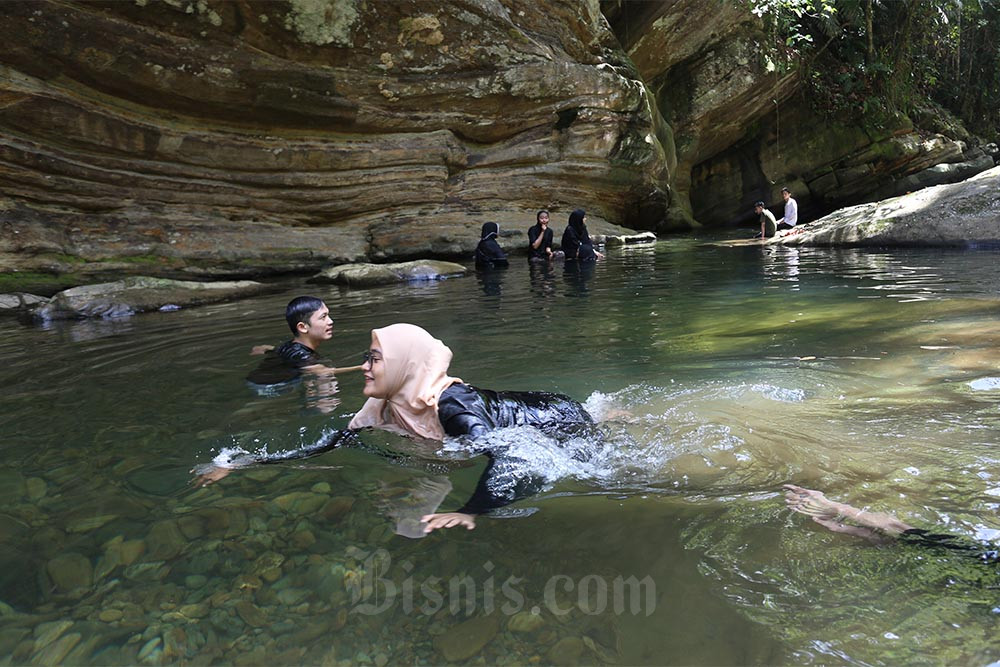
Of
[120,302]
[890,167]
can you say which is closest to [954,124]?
[890,167]

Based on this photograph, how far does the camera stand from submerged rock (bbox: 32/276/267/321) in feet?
33.0

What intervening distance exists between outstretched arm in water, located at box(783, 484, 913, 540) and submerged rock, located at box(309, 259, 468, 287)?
10.7 metres

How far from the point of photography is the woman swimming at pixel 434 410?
2920mm

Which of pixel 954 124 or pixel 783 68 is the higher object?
pixel 783 68

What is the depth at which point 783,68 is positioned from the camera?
22.5 m

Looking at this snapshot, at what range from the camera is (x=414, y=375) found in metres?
3.18

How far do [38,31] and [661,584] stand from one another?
47.9 ft

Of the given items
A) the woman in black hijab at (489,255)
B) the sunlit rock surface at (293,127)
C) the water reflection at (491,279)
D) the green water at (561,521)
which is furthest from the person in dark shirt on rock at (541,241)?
the green water at (561,521)

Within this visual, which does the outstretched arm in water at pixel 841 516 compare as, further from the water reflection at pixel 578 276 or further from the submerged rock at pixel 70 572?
the water reflection at pixel 578 276

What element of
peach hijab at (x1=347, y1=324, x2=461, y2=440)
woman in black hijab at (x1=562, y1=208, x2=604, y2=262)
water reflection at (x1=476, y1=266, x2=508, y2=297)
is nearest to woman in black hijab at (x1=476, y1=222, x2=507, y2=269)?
water reflection at (x1=476, y1=266, x2=508, y2=297)

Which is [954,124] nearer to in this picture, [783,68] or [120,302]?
[783,68]

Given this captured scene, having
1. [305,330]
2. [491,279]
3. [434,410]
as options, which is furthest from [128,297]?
[434,410]

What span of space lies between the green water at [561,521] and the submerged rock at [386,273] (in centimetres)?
691

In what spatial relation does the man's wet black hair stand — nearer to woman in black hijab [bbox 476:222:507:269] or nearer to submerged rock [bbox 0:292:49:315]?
submerged rock [bbox 0:292:49:315]
